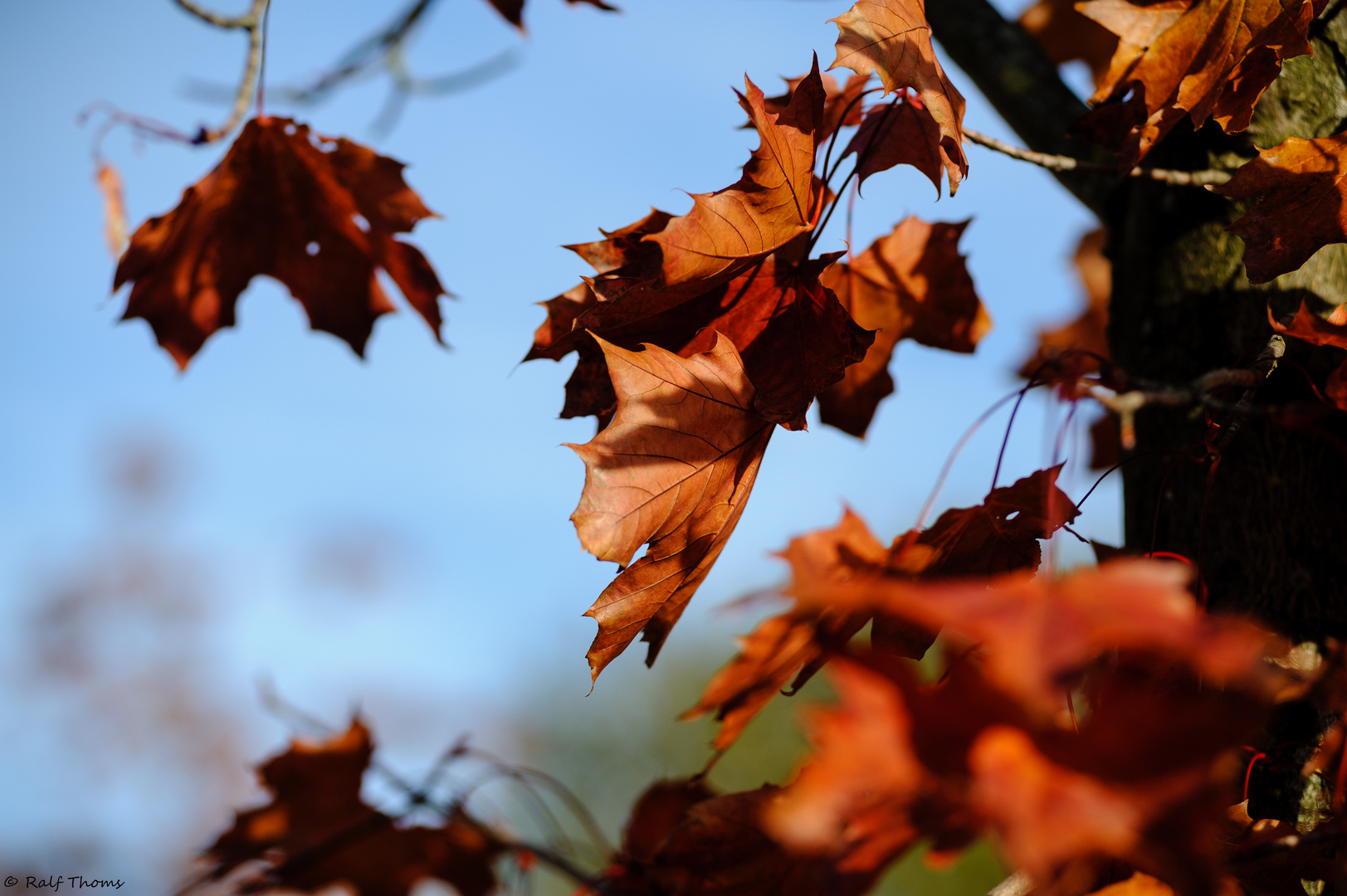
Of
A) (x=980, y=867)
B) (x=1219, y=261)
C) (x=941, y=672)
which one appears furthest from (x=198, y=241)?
(x=980, y=867)

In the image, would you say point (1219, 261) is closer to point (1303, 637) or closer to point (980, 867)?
point (1303, 637)

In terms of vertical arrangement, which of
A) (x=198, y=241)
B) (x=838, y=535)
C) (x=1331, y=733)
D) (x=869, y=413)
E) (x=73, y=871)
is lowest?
(x=1331, y=733)

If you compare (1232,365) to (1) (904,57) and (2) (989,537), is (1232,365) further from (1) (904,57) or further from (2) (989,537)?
(1) (904,57)

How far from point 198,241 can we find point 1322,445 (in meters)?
1.30

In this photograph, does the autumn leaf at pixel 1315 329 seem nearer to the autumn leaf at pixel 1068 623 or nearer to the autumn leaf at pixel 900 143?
the autumn leaf at pixel 900 143

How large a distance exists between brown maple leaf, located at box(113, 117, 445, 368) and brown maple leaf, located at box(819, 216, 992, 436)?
498 mm

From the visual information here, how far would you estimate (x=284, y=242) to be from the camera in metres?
1.14

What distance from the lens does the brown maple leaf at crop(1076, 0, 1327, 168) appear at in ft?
2.29

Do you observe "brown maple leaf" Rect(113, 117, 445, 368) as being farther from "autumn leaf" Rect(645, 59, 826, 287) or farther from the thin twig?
the thin twig

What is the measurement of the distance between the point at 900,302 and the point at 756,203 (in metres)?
0.38

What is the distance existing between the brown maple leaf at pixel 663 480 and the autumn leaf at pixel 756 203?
7 cm

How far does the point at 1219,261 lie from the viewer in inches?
35.2

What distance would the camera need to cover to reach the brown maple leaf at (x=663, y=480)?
634 millimetres

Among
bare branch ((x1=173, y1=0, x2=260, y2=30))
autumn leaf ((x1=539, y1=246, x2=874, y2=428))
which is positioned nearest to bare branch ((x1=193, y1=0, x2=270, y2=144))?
bare branch ((x1=173, y1=0, x2=260, y2=30))
